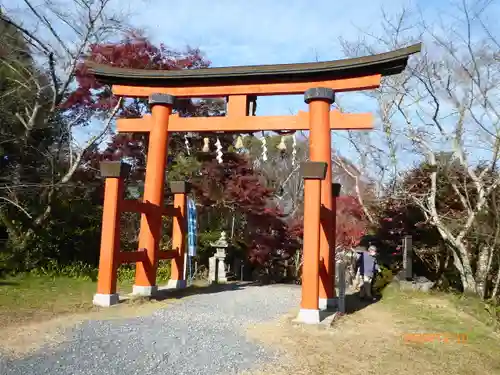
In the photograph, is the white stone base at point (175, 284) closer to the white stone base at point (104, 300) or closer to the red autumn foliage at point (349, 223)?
the white stone base at point (104, 300)

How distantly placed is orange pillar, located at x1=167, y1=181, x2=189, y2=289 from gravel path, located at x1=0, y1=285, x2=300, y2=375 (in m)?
2.50

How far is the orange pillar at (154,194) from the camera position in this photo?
27.3ft

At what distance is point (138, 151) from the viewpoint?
47.3 feet

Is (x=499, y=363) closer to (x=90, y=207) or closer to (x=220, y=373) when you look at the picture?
(x=220, y=373)

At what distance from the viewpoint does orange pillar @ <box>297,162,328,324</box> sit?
6438 millimetres

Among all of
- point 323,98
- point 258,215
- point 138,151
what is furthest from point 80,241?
point 323,98

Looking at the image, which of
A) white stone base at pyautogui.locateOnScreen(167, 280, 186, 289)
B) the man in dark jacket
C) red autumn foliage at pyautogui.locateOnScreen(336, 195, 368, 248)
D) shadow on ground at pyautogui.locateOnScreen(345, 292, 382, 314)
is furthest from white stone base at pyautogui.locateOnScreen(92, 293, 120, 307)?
red autumn foliage at pyautogui.locateOnScreen(336, 195, 368, 248)

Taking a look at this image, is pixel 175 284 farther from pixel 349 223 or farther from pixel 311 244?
pixel 349 223

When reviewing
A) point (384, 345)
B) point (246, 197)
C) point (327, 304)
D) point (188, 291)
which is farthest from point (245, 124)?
point (246, 197)

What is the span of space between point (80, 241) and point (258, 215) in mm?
5474

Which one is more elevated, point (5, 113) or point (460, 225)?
point (5, 113)

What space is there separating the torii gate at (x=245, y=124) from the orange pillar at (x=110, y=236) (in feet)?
0.06
